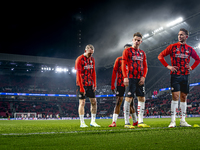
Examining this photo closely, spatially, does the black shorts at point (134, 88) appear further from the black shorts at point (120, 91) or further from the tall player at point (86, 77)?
the tall player at point (86, 77)

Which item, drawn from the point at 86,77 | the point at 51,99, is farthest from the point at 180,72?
the point at 51,99

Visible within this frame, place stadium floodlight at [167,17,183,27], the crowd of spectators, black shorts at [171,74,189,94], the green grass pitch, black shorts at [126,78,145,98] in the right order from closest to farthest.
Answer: the green grass pitch → black shorts at [126,78,145,98] → black shorts at [171,74,189,94] → stadium floodlight at [167,17,183,27] → the crowd of spectators

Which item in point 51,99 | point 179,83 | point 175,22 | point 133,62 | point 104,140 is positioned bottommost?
point 51,99

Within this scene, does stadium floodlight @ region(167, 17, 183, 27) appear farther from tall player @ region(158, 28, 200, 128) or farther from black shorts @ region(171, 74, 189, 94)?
black shorts @ region(171, 74, 189, 94)

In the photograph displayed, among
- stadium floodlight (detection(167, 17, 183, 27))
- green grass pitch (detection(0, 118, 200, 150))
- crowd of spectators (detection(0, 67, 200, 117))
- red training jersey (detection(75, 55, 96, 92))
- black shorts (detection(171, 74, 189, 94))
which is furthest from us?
crowd of spectators (detection(0, 67, 200, 117))

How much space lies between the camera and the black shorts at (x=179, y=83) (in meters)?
5.39

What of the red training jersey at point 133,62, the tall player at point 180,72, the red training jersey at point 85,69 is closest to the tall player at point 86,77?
the red training jersey at point 85,69

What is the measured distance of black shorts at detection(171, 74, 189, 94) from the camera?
5.39 metres

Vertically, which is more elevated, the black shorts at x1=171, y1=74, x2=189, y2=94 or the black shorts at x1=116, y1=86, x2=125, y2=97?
the black shorts at x1=171, y1=74, x2=189, y2=94

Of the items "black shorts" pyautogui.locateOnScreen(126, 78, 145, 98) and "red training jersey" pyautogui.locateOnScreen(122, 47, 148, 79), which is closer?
"black shorts" pyautogui.locateOnScreen(126, 78, 145, 98)

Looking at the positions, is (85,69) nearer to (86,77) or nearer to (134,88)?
(86,77)

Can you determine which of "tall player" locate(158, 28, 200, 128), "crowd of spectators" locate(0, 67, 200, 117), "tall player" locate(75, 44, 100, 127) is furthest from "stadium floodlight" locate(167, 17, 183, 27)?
"tall player" locate(75, 44, 100, 127)

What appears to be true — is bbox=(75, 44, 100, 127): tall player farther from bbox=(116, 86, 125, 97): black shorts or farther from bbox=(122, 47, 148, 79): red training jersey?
bbox=(122, 47, 148, 79): red training jersey

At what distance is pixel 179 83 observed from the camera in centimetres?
546
